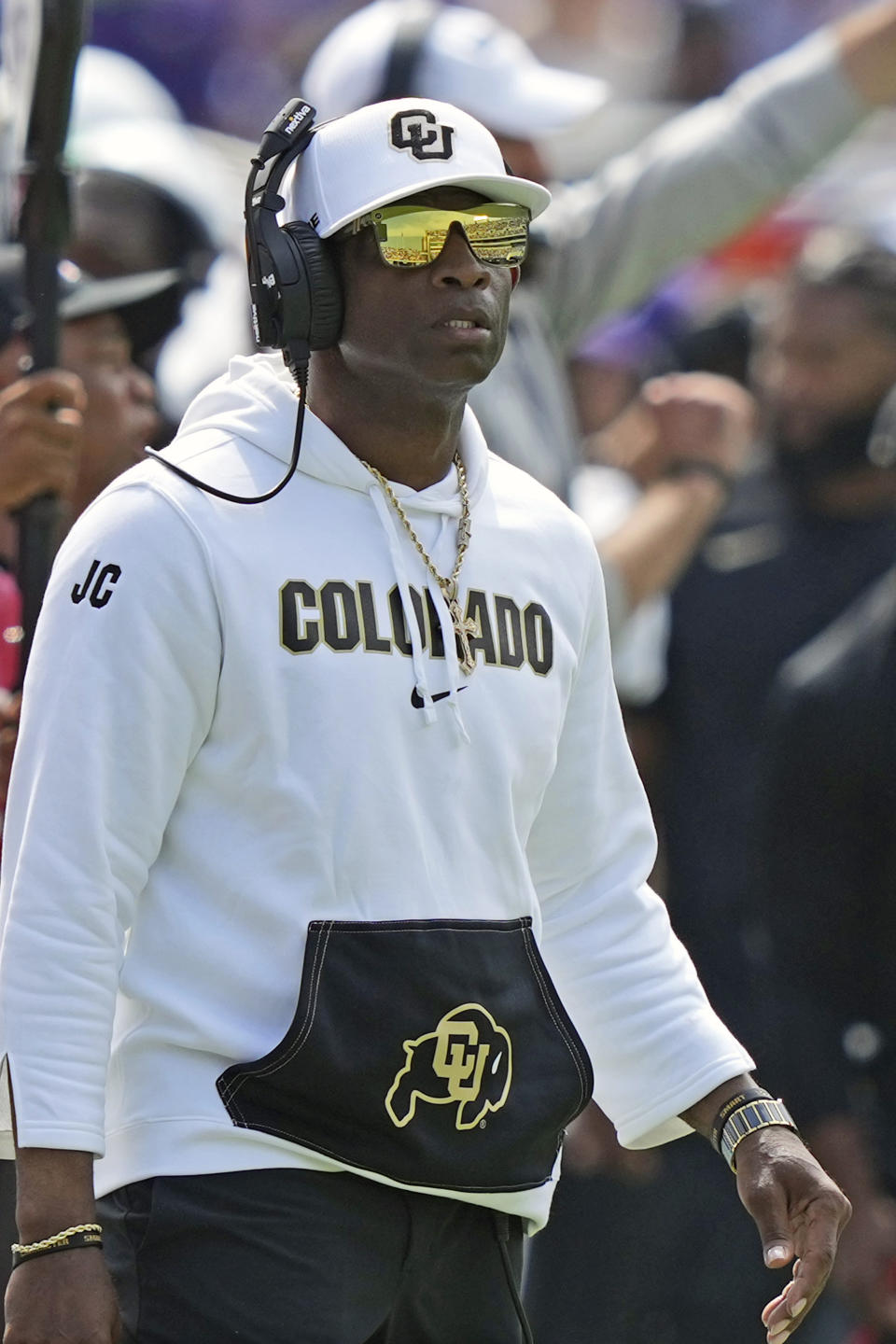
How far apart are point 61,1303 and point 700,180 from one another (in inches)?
138

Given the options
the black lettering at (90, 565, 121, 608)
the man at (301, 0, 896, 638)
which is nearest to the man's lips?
the black lettering at (90, 565, 121, 608)

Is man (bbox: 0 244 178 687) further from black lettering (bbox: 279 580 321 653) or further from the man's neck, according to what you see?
black lettering (bbox: 279 580 321 653)

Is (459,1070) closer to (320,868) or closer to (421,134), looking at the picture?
(320,868)

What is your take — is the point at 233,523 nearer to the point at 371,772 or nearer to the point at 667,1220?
the point at 371,772

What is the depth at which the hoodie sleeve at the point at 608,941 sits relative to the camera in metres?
3.37

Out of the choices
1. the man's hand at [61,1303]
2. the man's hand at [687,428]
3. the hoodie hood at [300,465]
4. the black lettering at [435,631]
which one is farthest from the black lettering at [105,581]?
the man's hand at [687,428]

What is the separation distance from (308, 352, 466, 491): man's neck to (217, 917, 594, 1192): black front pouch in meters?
0.64

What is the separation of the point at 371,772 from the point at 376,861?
0.11 meters

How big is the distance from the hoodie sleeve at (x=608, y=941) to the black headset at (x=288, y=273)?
55cm

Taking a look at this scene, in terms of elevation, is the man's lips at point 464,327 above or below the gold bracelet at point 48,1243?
above

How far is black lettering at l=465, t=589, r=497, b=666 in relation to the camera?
10.4 ft

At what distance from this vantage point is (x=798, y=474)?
668 centimetres

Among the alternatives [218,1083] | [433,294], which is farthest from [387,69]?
[218,1083]

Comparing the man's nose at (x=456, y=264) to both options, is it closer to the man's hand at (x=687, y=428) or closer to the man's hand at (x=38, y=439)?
the man's hand at (x=38, y=439)
